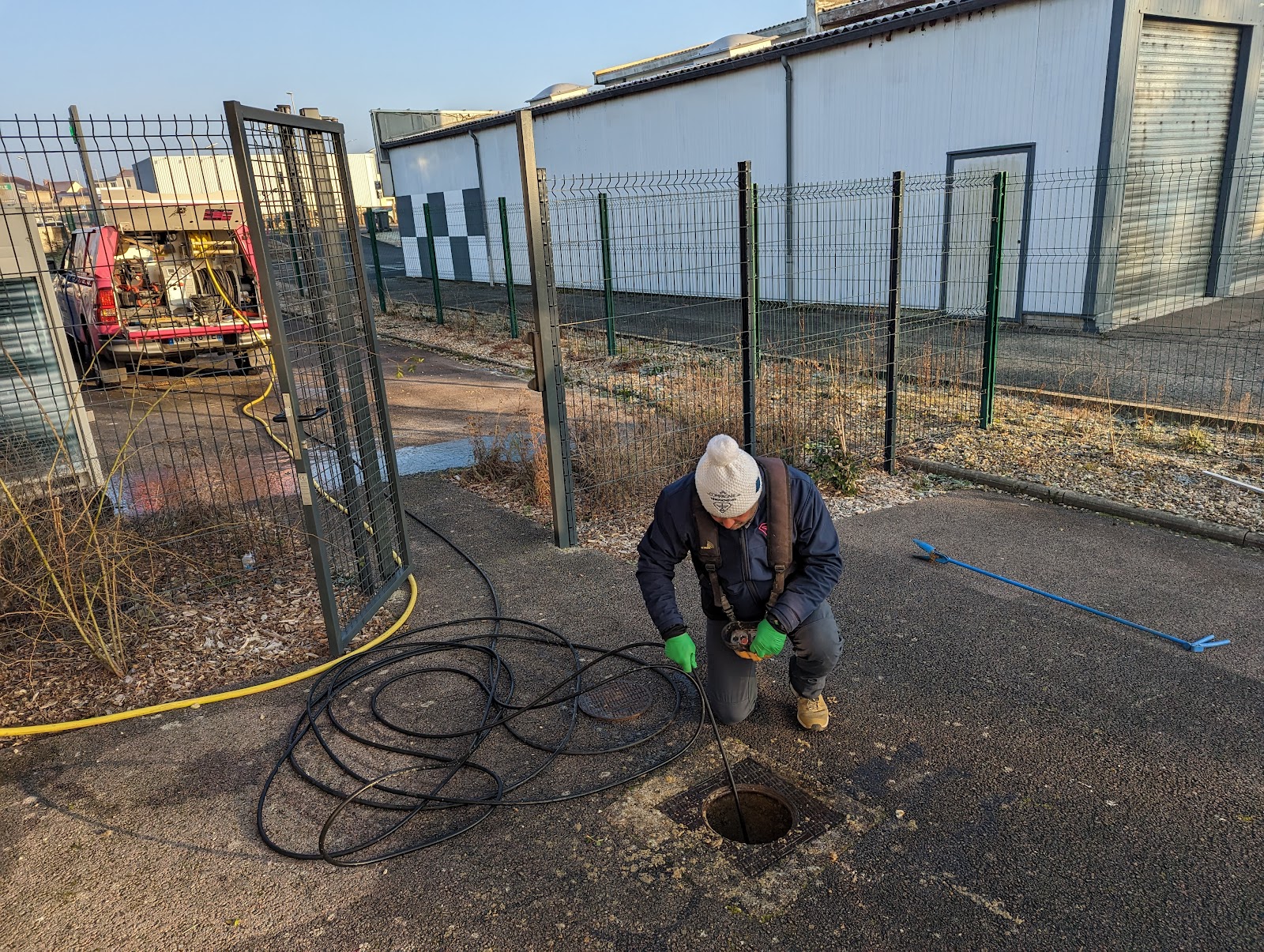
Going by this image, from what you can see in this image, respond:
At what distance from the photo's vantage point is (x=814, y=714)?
11.9ft

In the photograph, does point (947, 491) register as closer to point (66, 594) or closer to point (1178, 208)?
point (66, 594)

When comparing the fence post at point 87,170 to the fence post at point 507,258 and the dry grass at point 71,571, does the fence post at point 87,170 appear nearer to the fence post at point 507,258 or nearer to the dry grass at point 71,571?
the dry grass at point 71,571

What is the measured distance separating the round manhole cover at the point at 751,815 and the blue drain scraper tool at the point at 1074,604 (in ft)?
7.67

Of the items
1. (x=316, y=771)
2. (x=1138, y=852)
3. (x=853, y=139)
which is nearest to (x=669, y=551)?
(x=316, y=771)

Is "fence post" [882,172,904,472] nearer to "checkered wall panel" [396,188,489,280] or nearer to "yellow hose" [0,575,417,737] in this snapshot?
"yellow hose" [0,575,417,737]

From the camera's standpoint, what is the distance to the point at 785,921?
2.66 meters

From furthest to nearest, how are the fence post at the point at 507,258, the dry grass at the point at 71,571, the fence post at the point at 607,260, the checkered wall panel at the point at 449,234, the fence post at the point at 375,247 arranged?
the checkered wall panel at the point at 449,234 → the fence post at the point at 375,247 → the fence post at the point at 507,258 → the fence post at the point at 607,260 → the dry grass at the point at 71,571

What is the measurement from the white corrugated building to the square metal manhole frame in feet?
29.4

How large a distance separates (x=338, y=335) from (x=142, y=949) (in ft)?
9.34

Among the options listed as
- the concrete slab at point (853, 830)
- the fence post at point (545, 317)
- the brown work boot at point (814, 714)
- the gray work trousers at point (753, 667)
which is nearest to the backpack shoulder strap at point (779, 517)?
the gray work trousers at point (753, 667)

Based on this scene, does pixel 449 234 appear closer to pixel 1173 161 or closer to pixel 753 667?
pixel 1173 161

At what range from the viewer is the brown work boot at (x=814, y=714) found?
3.62 m

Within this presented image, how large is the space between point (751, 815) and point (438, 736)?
52.8 inches

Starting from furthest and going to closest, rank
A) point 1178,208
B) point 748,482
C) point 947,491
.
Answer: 1. point 1178,208
2. point 947,491
3. point 748,482
